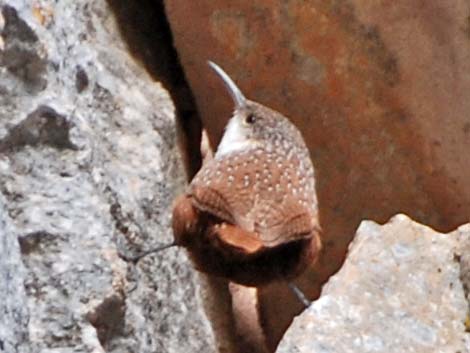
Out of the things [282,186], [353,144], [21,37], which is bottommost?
[353,144]

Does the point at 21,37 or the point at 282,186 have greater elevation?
the point at 21,37

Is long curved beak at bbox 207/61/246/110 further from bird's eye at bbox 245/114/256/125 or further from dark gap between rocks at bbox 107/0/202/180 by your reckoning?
dark gap between rocks at bbox 107/0/202/180

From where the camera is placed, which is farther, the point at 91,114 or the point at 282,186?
the point at 91,114

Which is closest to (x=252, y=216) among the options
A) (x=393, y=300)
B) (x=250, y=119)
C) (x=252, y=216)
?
(x=252, y=216)

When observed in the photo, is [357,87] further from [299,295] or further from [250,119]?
[299,295]

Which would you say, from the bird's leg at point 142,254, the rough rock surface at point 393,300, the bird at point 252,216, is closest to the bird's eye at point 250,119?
the bird at point 252,216

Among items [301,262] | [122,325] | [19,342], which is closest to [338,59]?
[301,262]

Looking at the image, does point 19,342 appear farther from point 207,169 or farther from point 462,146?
point 462,146
